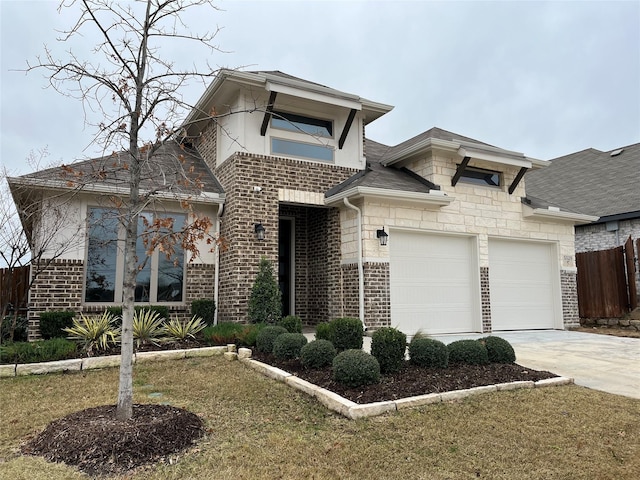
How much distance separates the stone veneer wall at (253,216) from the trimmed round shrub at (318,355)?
146 inches

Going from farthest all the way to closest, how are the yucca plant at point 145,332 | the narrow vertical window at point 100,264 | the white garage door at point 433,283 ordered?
the white garage door at point 433,283
the narrow vertical window at point 100,264
the yucca plant at point 145,332

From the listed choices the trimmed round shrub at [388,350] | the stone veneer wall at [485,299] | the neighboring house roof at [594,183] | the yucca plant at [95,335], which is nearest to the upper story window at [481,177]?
the stone veneer wall at [485,299]

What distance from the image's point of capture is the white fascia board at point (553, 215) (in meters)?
12.1

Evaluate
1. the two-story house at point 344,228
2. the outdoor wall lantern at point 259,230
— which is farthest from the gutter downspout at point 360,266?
the outdoor wall lantern at point 259,230

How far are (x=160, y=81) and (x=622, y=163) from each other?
1846 centimetres

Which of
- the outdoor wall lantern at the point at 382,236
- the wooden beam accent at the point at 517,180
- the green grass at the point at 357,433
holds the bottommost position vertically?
the green grass at the point at 357,433

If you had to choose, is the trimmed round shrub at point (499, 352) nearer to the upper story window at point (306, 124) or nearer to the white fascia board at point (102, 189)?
the white fascia board at point (102, 189)

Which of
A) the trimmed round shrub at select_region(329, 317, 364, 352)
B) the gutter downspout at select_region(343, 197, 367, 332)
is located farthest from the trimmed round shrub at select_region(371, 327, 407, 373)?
the gutter downspout at select_region(343, 197, 367, 332)

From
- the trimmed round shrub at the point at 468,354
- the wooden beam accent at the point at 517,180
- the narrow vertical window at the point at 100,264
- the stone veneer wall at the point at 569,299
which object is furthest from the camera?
the stone veneer wall at the point at 569,299

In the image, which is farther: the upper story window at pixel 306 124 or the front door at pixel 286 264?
the front door at pixel 286 264

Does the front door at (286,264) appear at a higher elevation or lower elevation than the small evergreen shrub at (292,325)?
higher

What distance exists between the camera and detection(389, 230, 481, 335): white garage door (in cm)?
1031

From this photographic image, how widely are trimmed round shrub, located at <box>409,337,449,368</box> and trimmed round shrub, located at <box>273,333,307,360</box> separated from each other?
171 centimetres

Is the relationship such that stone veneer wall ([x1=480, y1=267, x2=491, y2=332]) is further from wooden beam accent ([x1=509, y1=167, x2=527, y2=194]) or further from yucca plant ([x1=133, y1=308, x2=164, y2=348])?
yucca plant ([x1=133, y1=308, x2=164, y2=348])
